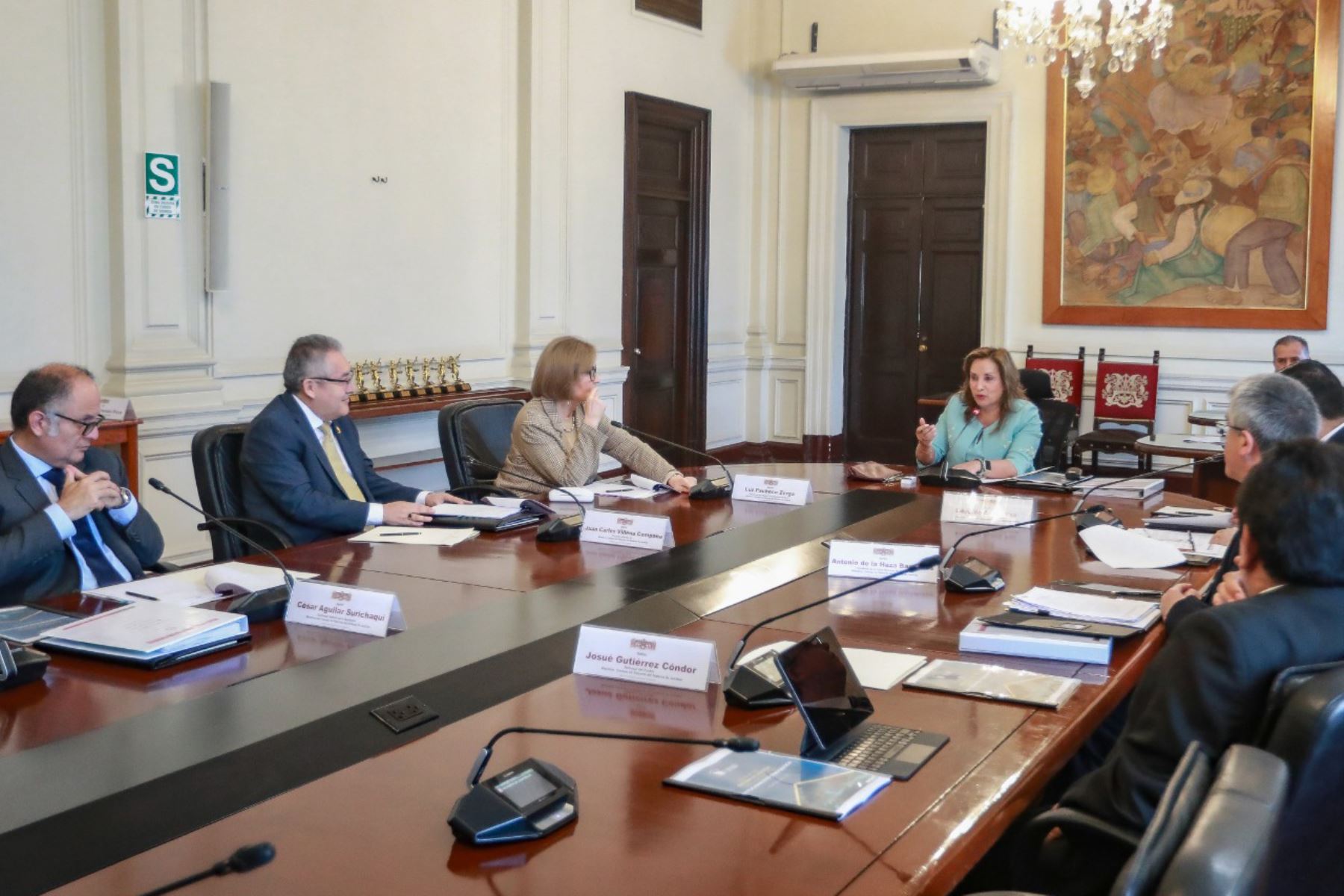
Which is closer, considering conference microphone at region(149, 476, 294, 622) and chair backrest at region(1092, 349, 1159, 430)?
conference microphone at region(149, 476, 294, 622)

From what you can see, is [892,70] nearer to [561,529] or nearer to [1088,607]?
[561,529]

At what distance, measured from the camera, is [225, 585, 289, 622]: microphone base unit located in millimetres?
2656

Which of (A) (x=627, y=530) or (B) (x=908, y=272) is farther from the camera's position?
(B) (x=908, y=272)

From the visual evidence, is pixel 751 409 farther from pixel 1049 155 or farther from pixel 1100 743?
pixel 1100 743

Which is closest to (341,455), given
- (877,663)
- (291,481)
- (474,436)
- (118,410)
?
(291,481)

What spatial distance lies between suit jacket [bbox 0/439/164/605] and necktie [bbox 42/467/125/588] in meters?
0.03

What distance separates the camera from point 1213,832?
126cm

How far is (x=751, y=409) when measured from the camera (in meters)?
9.75

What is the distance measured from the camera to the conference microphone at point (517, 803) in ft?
5.31

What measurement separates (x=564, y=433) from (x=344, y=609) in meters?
2.03

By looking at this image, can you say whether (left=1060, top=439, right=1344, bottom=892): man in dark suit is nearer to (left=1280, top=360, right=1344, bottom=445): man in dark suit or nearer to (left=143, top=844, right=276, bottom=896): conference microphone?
(left=143, top=844, right=276, bottom=896): conference microphone

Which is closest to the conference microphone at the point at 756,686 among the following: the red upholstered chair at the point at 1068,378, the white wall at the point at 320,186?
the white wall at the point at 320,186

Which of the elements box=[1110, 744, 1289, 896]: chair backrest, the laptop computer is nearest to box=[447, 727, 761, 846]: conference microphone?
the laptop computer

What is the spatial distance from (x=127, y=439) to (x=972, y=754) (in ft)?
13.4
